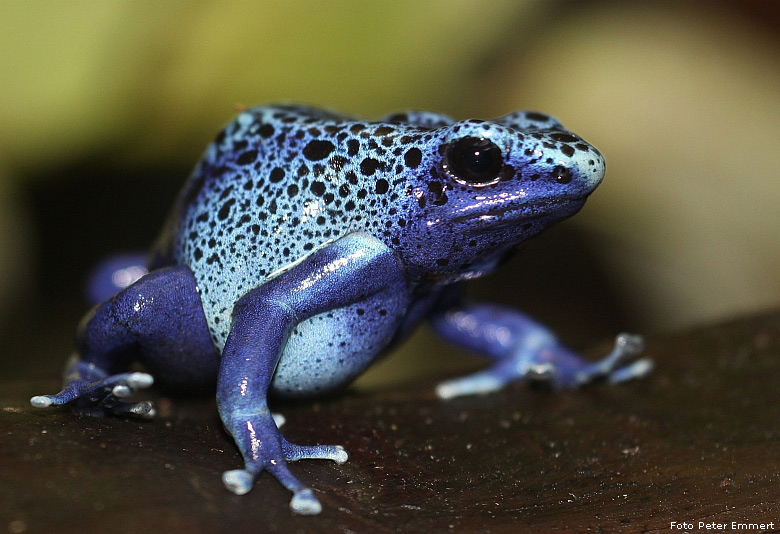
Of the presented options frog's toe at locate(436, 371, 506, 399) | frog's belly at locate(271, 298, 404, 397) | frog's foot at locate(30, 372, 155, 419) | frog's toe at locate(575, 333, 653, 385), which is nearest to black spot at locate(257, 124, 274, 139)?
frog's belly at locate(271, 298, 404, 397)

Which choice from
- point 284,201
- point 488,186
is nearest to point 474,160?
point 488,186

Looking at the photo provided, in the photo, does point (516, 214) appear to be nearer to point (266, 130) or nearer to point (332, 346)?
point (332, 346)

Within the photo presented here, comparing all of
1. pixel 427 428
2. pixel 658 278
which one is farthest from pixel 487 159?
pixel 658 278

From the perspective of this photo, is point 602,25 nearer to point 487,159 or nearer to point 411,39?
point 411,39

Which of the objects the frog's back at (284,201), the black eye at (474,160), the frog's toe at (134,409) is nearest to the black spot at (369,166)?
the frog's back at (284,201)

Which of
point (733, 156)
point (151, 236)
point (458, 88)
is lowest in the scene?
point (151, 236)

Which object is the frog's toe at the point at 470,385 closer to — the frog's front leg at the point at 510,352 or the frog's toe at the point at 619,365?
the frog's front leg at the point at 510,352
